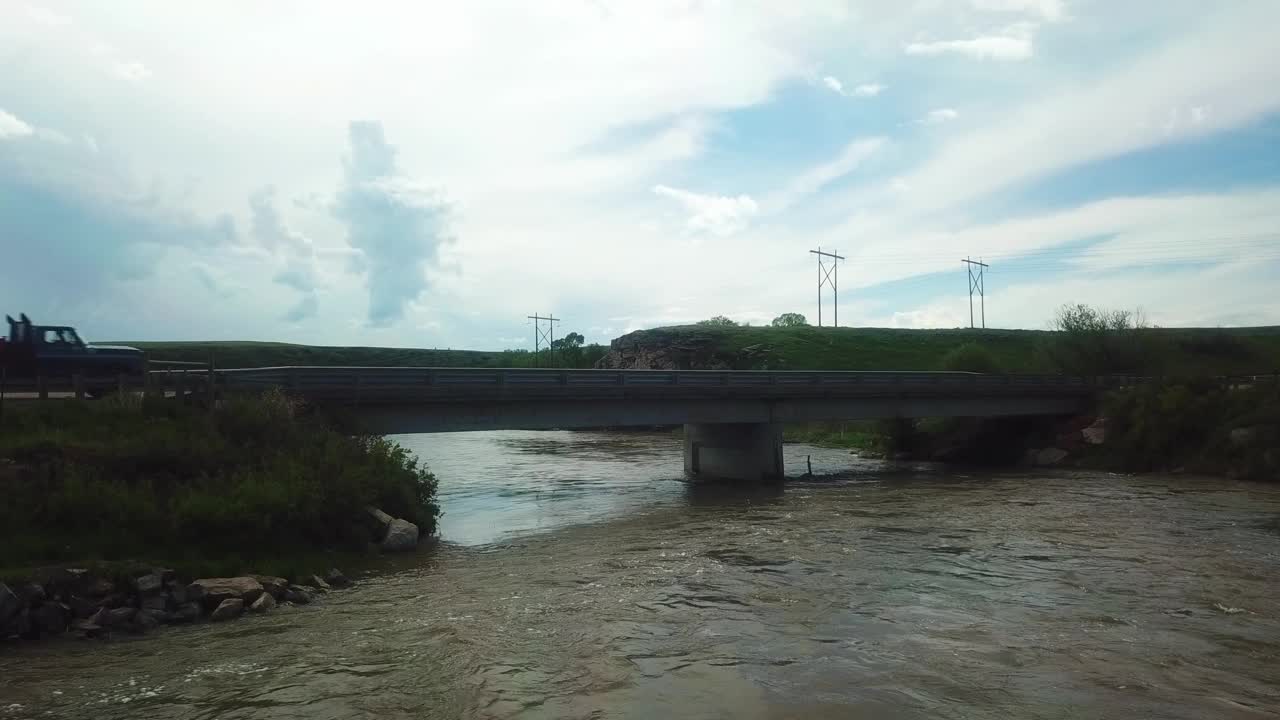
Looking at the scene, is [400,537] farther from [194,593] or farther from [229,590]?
[194,593]

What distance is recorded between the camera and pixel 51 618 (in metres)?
14.0

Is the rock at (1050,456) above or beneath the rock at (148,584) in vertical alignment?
beneath

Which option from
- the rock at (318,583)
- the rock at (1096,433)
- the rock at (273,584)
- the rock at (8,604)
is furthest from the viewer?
the rock at (1096,433)

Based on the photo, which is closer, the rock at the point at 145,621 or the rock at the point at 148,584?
the rock at the point at 145,621

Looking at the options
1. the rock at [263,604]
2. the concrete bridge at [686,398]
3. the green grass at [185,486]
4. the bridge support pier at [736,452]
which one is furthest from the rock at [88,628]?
the bridge support pier at [736,452]

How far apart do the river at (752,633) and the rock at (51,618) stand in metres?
0.52

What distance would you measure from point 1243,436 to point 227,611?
46107 millimetres

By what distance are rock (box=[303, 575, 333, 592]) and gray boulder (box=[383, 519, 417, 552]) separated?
380 centimetres

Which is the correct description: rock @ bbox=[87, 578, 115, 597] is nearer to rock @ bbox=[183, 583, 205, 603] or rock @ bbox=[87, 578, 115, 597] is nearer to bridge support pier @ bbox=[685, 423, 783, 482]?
rock @ bbox=[183, 583, 205, 603]

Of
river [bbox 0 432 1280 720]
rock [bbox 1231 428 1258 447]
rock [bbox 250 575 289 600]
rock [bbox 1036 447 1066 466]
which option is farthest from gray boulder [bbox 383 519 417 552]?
rock [bbox 1036 447 1066 466]

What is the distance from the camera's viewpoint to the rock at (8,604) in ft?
44.8

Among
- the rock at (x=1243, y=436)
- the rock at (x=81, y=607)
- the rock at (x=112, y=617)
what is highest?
the rock at (x=1243, y=436)

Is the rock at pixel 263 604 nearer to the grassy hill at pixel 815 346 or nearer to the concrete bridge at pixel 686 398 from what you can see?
the concrete bridge at pixel 686 398

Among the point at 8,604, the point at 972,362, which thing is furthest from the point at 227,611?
the point at 972,362
